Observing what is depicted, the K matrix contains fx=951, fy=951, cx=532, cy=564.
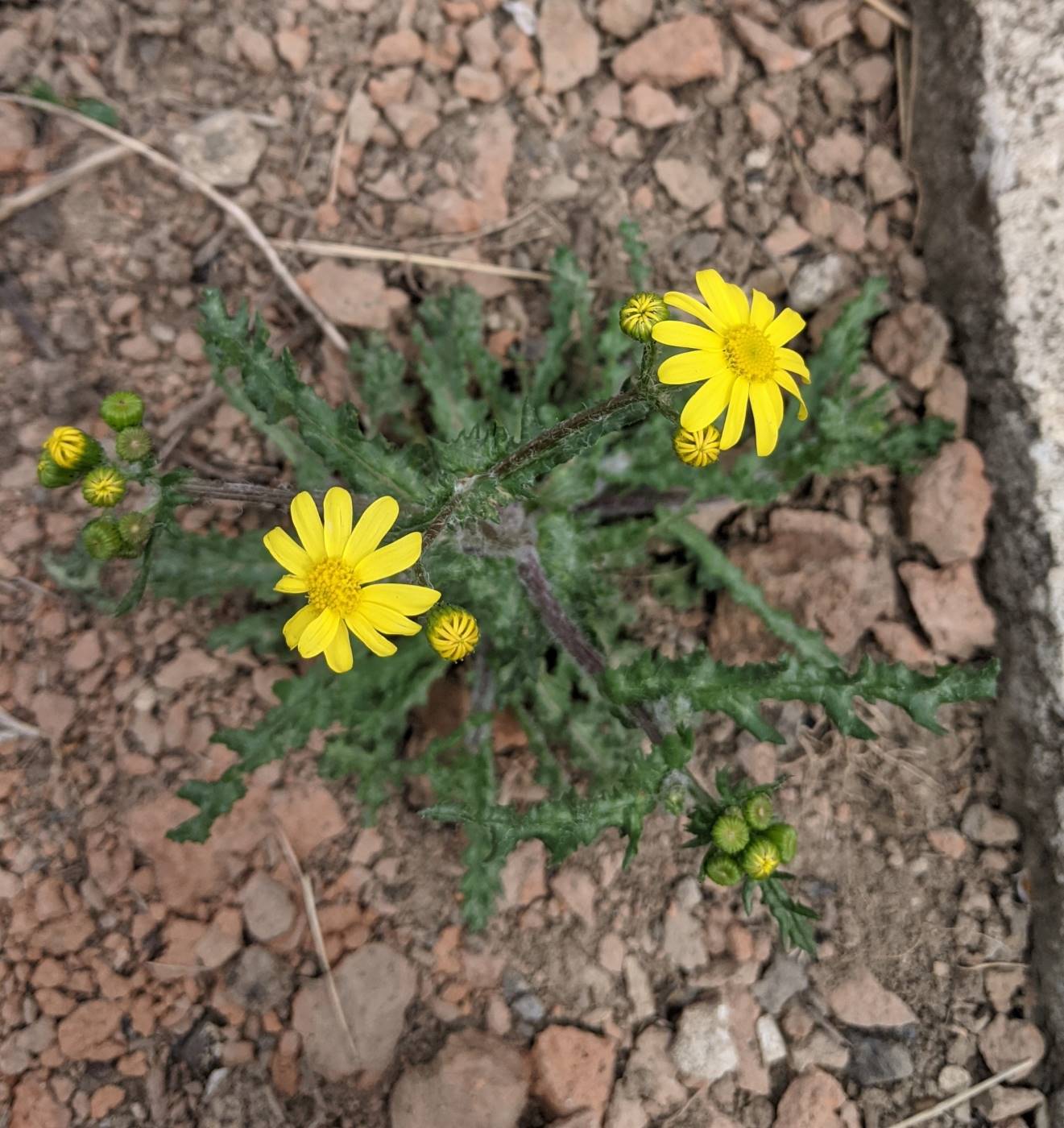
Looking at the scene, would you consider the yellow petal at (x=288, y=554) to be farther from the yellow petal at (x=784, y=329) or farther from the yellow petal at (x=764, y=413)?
the yellow petal at (x=784, y=329)

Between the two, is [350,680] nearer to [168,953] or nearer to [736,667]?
[168,953]

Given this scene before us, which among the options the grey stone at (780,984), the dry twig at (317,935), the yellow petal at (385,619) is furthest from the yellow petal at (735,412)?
the dry twig at (317,935)

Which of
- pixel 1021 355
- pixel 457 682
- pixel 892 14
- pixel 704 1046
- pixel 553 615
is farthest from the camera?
pixel 892 14

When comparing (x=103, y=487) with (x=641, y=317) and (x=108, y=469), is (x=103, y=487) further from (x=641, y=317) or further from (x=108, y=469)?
(x=641, y=317)

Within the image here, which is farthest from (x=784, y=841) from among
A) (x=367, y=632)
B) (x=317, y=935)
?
(x=317, y=935)

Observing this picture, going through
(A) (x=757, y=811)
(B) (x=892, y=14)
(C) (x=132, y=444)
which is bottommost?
(A) (x=757, y=811)

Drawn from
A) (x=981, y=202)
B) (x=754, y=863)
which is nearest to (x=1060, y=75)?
(x=981, y=202)
